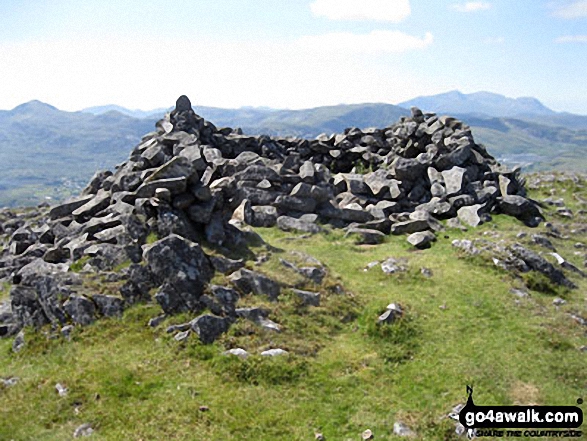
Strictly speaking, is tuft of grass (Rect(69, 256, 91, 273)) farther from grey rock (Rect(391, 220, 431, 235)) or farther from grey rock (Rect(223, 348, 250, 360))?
grey rock (Rect(391, 220, 431, 235))

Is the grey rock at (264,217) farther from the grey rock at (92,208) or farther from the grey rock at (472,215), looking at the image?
the grey rock at (472,215)

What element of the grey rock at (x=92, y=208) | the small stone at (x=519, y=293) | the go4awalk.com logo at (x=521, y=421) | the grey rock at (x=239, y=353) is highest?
the grey rock at (x=92, y=208)

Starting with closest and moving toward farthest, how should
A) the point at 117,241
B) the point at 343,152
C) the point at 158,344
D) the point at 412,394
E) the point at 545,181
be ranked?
the point at 412,394
the point at 158,344
the point at 117,241
the point at 343,152
the point at 545,181

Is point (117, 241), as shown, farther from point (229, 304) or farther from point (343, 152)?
point (343, 152)

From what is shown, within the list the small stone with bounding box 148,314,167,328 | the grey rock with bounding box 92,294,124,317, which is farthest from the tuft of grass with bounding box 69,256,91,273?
the small stone with bounding box 148,314,167,328

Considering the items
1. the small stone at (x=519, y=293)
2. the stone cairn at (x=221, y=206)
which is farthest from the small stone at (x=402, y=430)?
the small stone at (x=519, y=293)

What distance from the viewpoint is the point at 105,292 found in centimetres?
2064

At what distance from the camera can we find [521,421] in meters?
14.7

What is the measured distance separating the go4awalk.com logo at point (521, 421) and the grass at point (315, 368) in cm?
46

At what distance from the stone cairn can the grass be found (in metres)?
1.39

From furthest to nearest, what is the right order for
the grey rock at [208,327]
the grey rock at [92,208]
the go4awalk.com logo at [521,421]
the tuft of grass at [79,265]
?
1. the grey rock at [92,208]
2. the tuft of grass at [79,265]
3. the grey rock at [208,327]
4. the go4awalk.com logo at [521,421]

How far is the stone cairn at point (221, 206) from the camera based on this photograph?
20766 millimetres

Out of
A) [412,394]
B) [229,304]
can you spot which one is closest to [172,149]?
[229,304]

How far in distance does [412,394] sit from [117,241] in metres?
16.0
